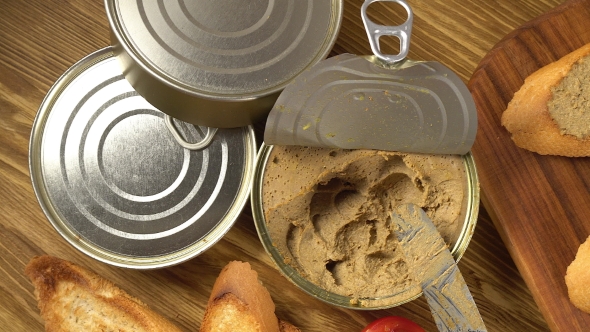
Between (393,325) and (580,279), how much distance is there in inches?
20.7

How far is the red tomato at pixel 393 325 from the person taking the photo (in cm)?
169

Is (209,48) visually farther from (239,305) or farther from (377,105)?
(239,305)

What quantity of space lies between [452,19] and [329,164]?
0.73 m

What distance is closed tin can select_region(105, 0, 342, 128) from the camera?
1438 millimetres

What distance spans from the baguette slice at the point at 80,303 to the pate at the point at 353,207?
489 mm

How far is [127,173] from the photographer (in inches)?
67.7

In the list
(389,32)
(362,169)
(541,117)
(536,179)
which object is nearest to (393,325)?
(362,169)

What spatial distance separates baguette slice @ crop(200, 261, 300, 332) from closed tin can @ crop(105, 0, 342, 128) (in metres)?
0.48

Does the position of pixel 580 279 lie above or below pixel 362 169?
below

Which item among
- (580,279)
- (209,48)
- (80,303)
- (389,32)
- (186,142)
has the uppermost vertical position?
(389,32)

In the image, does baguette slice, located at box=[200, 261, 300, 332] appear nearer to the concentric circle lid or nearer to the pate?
the pate

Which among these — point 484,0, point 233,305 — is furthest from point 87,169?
point 484,0

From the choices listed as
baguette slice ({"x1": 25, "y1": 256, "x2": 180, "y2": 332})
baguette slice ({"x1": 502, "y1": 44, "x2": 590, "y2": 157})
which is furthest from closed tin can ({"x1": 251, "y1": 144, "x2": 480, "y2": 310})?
baguette slice ({"x1": 25, "y1": 256, "x2": 180, "y2": 332})

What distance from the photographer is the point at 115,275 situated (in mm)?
1800
